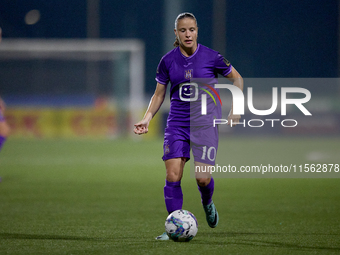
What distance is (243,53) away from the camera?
89.1 ft

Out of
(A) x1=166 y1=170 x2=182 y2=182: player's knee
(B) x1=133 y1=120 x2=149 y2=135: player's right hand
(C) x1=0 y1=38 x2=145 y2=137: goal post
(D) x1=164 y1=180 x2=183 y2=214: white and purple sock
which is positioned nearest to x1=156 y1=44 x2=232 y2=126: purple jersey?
(B) x1=133 y1=120 x2=149 y2=135: player's right hand

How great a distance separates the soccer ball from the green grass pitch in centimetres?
6

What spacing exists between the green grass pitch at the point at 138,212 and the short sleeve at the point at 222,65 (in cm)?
142

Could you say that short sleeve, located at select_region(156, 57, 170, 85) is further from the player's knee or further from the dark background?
the dark background

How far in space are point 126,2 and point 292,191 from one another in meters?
21.2

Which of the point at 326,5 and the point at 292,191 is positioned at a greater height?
the point at 326,5

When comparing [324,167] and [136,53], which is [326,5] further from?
[324,167]

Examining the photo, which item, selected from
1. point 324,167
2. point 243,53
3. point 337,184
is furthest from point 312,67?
point 337,184

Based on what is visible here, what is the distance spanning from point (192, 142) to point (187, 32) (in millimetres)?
923

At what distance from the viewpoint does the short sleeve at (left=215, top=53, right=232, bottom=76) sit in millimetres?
4848

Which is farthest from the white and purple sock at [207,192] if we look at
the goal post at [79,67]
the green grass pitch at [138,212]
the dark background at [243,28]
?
the dark background at [243,28]

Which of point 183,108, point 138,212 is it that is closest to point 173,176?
point 183,108

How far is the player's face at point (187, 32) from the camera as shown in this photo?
4680mm

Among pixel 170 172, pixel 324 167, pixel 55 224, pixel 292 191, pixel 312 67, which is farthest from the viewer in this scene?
pixel 312 67
